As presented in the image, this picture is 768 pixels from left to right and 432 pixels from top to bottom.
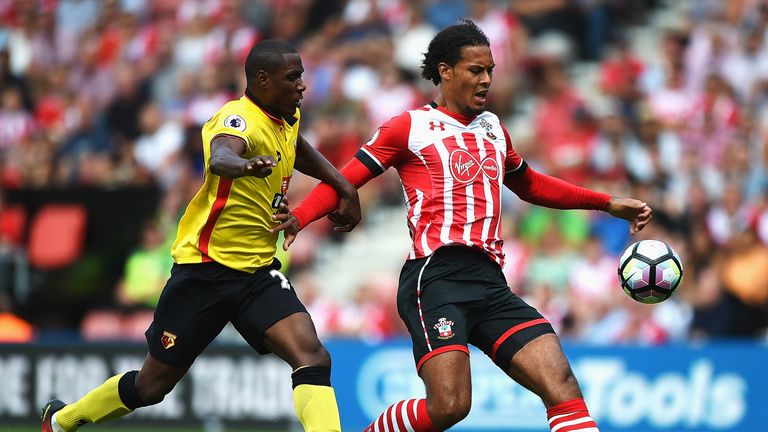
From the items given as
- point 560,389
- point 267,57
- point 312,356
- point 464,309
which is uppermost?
point 267,57

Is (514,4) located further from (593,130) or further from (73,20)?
(73,20)

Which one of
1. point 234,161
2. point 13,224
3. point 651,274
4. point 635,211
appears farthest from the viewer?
point 13,224

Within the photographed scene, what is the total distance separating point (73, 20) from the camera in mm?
19656

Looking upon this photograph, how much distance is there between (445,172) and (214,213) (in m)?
1.28

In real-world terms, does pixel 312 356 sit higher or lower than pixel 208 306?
lower

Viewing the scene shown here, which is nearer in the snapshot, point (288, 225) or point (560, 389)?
point (560, 389)

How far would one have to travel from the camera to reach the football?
7.45m

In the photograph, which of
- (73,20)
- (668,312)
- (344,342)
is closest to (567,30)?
(668,312)

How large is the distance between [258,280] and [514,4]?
9.62m

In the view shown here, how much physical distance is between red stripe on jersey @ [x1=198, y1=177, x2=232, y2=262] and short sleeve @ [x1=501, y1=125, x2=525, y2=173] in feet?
5.23

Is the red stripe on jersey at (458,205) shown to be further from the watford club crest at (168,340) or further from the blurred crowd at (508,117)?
the blurred crowd at (508,117)

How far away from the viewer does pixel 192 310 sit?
717 centimetres

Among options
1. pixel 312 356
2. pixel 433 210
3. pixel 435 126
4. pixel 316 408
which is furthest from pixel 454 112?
pixel 316 408

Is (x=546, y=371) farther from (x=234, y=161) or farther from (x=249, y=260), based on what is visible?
(x=234, y=161)
